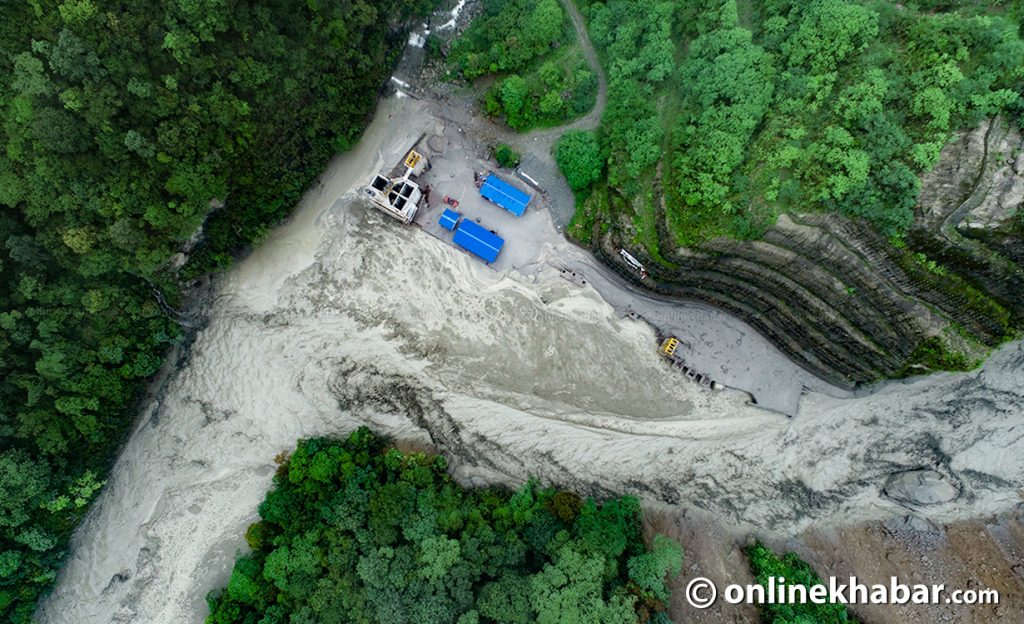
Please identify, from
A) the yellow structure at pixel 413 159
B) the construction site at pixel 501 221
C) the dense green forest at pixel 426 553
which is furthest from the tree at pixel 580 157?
the dense green forest at pixel 426 553

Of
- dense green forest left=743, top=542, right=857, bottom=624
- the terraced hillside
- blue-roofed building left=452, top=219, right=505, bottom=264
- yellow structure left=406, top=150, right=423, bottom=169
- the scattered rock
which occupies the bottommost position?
dense green forest left=743, top=542, right=857, bottom=624

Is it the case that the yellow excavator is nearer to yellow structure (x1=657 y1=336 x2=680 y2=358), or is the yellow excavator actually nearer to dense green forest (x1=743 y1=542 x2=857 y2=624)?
yellow structure (x1=657 y1=336 x2=680 y2=358)

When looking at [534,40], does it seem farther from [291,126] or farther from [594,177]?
[291,126]

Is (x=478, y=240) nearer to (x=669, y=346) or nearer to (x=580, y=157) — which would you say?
(x=580, y=157)

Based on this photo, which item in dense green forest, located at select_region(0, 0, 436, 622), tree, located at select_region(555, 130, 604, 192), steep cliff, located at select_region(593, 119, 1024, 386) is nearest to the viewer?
steep cliff, located at select_region(593, 119, 1024, 386)

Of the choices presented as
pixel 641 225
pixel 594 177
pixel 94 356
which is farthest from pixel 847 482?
pixel 94 356

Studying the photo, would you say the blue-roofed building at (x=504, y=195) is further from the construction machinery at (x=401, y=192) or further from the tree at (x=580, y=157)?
the construction machinery at (x=401, y=192)

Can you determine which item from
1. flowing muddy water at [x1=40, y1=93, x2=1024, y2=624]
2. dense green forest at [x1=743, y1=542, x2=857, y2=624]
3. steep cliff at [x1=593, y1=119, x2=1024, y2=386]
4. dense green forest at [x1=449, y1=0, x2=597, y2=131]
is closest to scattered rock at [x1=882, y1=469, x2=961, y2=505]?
flowing muddy water at [x1=40, y1=93, x2=1024, y2=624]
